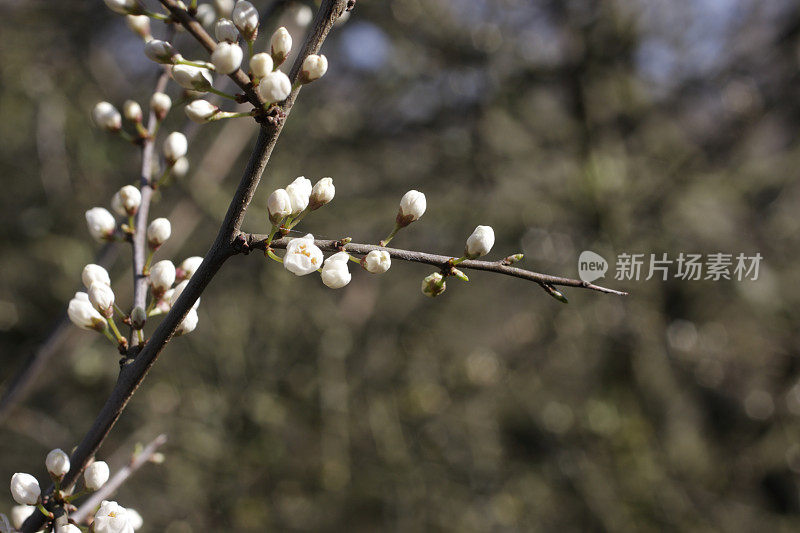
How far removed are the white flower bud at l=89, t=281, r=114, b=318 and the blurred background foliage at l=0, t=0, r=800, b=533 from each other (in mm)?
2454

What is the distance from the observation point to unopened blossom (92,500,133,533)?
2.73 feet

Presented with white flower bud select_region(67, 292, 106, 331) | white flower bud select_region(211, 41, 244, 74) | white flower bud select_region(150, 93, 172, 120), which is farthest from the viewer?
white flower bud select_region(150, 93, 172, 120)

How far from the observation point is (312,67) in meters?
0.82

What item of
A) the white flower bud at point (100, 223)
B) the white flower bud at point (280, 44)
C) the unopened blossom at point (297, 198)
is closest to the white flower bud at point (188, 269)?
the white flower bud at point (100, 223)

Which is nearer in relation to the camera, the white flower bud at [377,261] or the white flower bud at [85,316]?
the white flower bud at [377,261]

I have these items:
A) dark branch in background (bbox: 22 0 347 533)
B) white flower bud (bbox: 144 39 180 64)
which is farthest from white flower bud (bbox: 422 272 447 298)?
white flower bud (bbox: 144 39 180 64)

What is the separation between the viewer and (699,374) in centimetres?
387

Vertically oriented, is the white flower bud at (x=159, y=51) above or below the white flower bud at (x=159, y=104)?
Result: above

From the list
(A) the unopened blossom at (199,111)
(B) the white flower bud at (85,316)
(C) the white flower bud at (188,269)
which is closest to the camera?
(A) the unopened blossom at (199,111)

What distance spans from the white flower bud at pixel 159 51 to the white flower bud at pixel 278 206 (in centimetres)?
26

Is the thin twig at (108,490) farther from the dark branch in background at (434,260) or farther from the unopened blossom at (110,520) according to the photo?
the dark branch in background at (434,260)

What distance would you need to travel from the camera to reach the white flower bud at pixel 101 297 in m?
0.95

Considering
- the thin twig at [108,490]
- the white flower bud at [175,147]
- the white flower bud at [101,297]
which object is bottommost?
the thin twig at [108,490]

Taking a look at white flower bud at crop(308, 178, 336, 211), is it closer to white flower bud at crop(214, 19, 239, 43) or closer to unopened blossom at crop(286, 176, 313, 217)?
unopened blossom at crop(286, 176, 313, 217)
